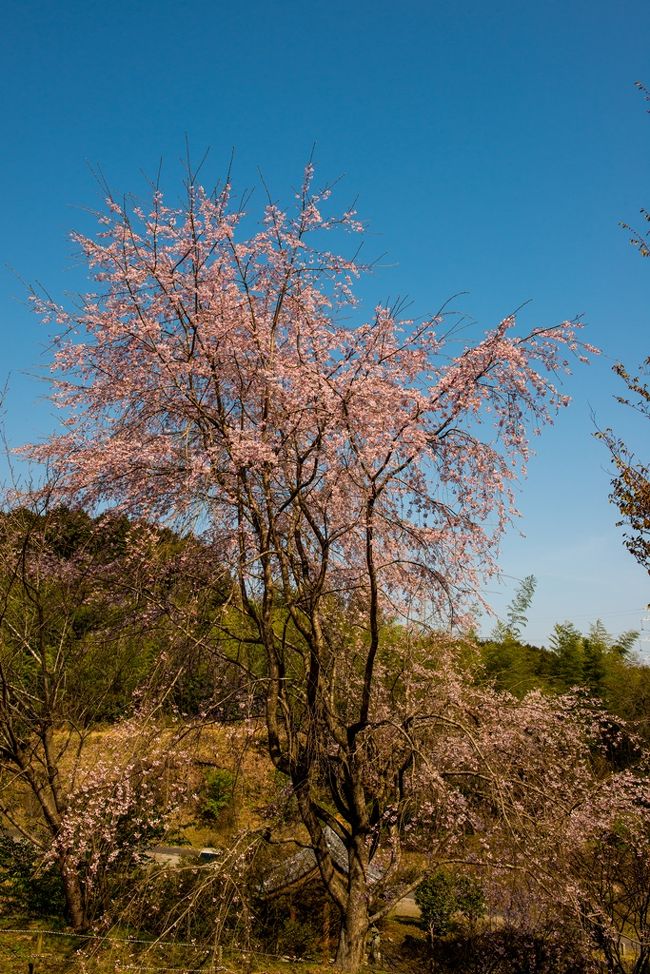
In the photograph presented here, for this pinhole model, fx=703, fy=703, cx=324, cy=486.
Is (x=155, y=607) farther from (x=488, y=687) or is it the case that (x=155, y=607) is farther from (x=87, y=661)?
(x=488, y=687)

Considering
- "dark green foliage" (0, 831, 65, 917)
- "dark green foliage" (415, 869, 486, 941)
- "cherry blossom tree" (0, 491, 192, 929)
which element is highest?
"cherry blossom tree" (0, 491, 192, 929)

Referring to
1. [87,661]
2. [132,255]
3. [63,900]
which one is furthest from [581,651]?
[132,255]

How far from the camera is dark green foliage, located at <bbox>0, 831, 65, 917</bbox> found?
747cm

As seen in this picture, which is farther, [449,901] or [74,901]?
[449,901]

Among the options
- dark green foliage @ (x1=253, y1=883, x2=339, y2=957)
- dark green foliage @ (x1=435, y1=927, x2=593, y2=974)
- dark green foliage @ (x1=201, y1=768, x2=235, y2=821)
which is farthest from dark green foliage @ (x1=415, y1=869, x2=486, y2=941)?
dark green foliage @ (x1=201, y1=768, x2=235, y2=821)

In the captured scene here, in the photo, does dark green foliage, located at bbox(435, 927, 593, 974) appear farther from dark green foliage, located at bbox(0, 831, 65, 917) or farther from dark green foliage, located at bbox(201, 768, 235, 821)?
dark green foliage, located at bbox(201, 768, 235, 821)

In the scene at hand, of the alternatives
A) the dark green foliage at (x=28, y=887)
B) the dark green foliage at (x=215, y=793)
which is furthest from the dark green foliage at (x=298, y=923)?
the dark green foliage at (x=215, y=793)

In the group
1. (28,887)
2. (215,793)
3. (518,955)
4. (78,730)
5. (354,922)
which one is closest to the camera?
(354,922)

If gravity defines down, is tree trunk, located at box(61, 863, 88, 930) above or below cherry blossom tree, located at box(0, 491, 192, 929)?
below

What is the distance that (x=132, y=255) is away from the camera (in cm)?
733

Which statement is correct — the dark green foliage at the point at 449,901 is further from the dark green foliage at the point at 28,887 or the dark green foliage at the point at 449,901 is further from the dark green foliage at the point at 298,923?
the dark green foliage at the point at 28,887

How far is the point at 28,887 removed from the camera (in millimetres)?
7531

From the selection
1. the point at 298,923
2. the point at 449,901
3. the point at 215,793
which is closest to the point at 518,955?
the point at 449,901

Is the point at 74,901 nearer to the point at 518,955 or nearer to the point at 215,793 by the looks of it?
→ the point at 518,955
